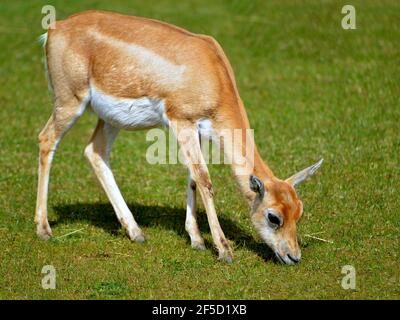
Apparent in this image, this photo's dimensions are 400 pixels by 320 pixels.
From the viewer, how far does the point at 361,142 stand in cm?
1278

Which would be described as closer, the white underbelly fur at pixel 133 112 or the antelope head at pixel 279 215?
the antelope head at pixel 279 215

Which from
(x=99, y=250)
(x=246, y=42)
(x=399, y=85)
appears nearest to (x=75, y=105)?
(x=99, y=250)

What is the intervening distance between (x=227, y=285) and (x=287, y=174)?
11.7ft

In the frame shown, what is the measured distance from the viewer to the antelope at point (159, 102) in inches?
349

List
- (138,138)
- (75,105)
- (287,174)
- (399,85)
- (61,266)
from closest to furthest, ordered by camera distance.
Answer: (61,266), (75,105), (287,174), (138,138), (399,85)

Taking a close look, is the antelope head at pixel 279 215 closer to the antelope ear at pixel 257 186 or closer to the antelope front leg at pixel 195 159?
the antelope ear at pixel 257 186

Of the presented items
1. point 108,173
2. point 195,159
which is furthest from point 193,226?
point 108,173

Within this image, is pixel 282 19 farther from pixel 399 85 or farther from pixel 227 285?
pixel 227 285

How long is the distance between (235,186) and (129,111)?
2.34 m

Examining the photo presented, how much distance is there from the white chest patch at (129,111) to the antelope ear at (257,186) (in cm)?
129

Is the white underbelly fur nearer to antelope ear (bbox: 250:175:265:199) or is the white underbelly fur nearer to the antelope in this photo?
the antelope

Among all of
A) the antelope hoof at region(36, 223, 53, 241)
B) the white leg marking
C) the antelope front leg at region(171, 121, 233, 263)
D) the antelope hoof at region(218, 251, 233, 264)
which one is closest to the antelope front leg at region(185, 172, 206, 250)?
the antelope front leg at region(171, 121, 233, 263)

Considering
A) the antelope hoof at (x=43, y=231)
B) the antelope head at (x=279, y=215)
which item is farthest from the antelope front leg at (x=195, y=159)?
the antelope hoof at (x=43, y=231)

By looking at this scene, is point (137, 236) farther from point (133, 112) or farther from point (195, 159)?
point (133, 112)
